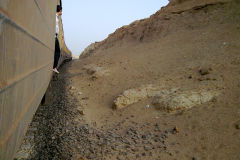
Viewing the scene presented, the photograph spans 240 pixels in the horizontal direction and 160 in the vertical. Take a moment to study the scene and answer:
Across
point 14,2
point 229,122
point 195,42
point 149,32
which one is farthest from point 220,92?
point 149,32

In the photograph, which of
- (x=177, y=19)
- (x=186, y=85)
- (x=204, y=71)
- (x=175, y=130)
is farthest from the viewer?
(x=177, y=19)

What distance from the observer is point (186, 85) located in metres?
4.14

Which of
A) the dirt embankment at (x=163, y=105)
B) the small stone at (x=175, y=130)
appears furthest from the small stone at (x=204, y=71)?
the small stone at (x=175, y=130)

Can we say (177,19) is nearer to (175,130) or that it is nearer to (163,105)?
(163,105)

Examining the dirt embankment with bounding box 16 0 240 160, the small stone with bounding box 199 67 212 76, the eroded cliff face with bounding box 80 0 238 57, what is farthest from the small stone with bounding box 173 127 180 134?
the eroded cliff face with bounding box 80 0 238 57

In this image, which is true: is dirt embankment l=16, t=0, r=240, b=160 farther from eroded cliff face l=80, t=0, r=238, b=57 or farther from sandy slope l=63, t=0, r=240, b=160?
eroded cliff face l=80, t=0, r=238, b=57

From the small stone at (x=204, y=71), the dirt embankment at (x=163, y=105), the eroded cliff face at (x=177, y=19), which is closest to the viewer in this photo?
the dirt embankment at (x=163, y=105)

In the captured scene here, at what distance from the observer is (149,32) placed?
10.9 meters

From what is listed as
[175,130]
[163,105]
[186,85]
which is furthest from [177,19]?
[175,130]

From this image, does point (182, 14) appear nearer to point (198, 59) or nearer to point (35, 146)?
point (198, 59)

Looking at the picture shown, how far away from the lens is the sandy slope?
2594mm

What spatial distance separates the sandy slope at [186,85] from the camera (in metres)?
2.59

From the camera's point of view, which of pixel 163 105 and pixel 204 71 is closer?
pixel 163 105

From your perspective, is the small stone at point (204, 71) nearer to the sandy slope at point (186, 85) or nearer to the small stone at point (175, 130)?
the sandy slope at point (186, 85)
